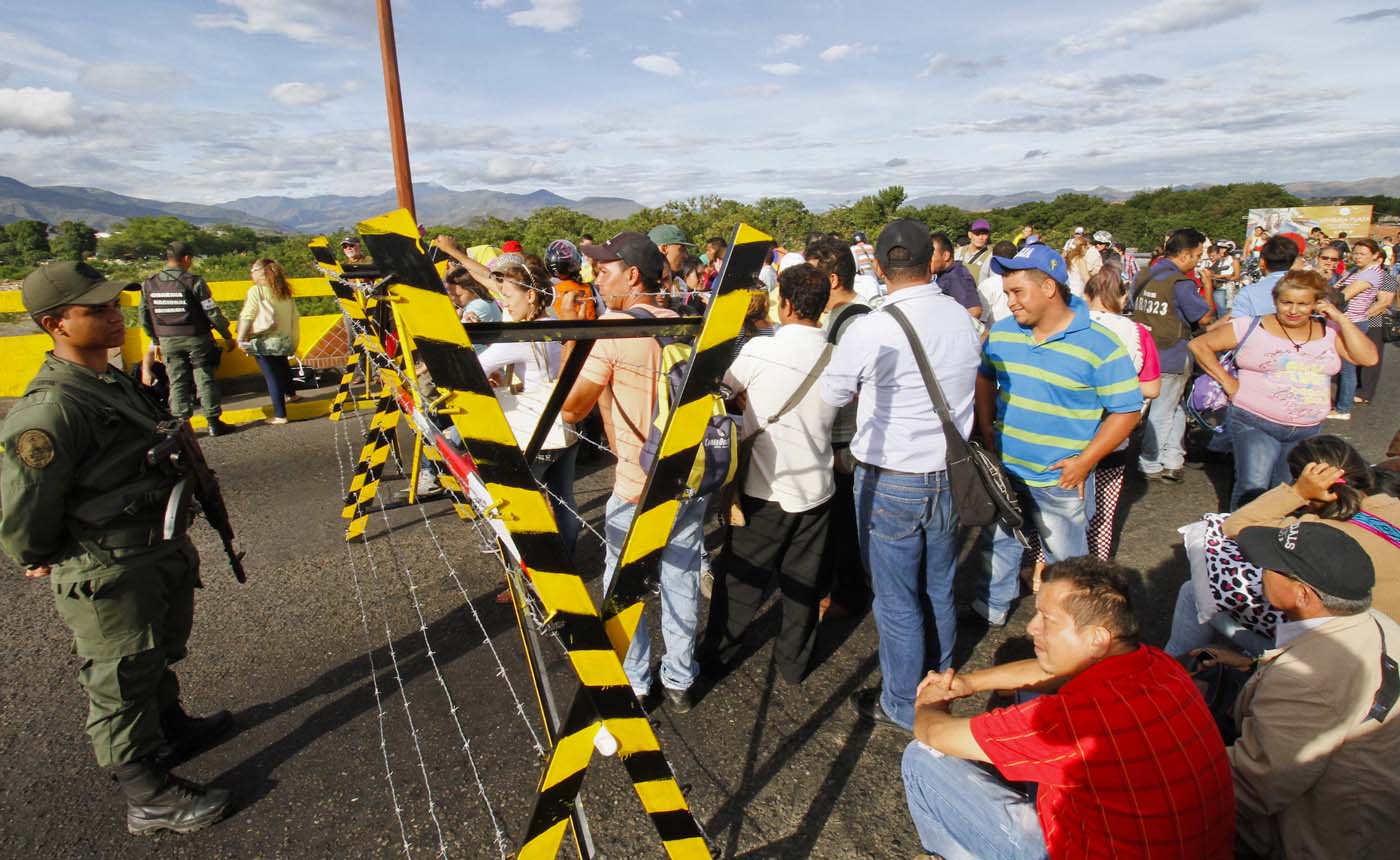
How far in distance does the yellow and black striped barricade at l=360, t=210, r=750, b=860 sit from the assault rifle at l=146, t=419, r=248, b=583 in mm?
1792

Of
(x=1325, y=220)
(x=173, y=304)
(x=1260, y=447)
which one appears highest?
(x=1325, y=220)

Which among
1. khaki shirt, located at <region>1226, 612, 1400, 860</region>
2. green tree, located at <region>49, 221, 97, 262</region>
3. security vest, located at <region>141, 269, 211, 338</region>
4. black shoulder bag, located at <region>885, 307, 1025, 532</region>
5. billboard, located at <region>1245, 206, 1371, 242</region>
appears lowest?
khaki shirt, located at <region>1226, 612, 1400, 860</region>

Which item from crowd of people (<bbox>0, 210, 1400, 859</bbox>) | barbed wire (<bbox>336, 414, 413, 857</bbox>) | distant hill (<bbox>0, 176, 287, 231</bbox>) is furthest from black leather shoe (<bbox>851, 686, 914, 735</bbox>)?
distant hill (<bbox>0, 176, 287, 231</bbox>)

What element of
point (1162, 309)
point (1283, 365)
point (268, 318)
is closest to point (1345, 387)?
point (1162, 309)

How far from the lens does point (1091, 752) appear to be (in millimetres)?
1712

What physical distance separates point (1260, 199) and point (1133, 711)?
5336 cm

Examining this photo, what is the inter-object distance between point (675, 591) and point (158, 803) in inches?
80.7

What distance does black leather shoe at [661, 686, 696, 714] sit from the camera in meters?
3.12

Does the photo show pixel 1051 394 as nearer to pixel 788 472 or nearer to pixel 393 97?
pixel 788 472

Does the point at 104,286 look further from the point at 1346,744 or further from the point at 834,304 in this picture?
the point at 1346,744

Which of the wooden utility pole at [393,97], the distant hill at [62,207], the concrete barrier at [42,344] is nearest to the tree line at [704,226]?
the concrete barrier at [42,344]

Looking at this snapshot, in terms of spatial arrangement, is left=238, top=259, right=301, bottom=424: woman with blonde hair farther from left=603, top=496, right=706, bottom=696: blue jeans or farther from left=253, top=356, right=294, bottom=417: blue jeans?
left=603, top=496, right=706, bottom=696: blue jeans

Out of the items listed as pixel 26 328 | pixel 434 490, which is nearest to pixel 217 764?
pixel 434 490

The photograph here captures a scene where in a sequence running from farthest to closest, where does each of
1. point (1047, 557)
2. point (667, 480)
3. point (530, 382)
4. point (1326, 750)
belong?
point (530, 382)
point (1047, 557)
point (1326, 750)
point (667, 480)
